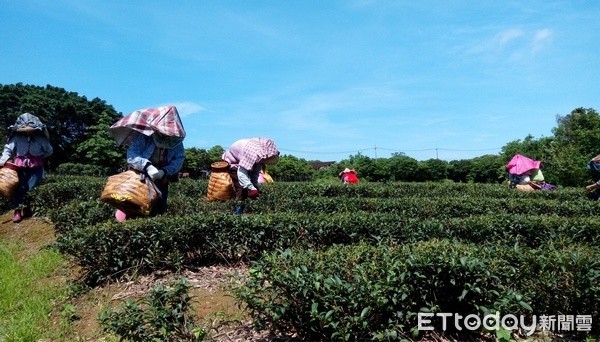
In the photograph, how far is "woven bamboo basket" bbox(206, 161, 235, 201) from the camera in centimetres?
727

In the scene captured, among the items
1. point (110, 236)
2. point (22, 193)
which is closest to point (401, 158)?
point (22, 193)

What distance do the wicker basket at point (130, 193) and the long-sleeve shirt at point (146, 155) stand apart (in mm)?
126

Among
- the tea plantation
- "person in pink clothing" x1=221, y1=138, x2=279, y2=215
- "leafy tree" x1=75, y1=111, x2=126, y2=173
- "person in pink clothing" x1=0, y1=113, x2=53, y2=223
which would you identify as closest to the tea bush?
the tea plantation

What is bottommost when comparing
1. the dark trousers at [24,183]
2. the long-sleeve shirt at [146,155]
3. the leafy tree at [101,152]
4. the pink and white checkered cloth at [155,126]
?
the dark trousers at [24,183]

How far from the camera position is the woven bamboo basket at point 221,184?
7.27 metres

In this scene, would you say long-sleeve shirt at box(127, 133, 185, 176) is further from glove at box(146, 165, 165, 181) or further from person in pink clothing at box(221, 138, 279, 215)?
person in pink clothing at box(221, 138, 279, 215)

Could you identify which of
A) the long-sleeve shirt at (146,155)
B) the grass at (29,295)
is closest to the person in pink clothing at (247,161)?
the long-sleeve shirt at (146,155)

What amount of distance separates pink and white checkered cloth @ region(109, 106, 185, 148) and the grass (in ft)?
5.40

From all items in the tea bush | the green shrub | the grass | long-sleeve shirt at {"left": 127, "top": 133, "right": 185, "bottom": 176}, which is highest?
long-sleeve shirt at {"left": 127, "top": 133, "right": 185, "bottom": 176}

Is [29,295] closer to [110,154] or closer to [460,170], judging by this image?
[110,154]

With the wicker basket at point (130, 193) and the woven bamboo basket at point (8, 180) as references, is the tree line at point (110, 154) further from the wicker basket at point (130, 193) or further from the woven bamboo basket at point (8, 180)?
the wicker basket at point (130, 193)

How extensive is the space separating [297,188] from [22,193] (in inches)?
227

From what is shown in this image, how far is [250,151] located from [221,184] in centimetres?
69

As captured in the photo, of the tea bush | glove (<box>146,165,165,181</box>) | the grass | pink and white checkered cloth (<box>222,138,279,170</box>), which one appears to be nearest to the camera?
the tea bush
